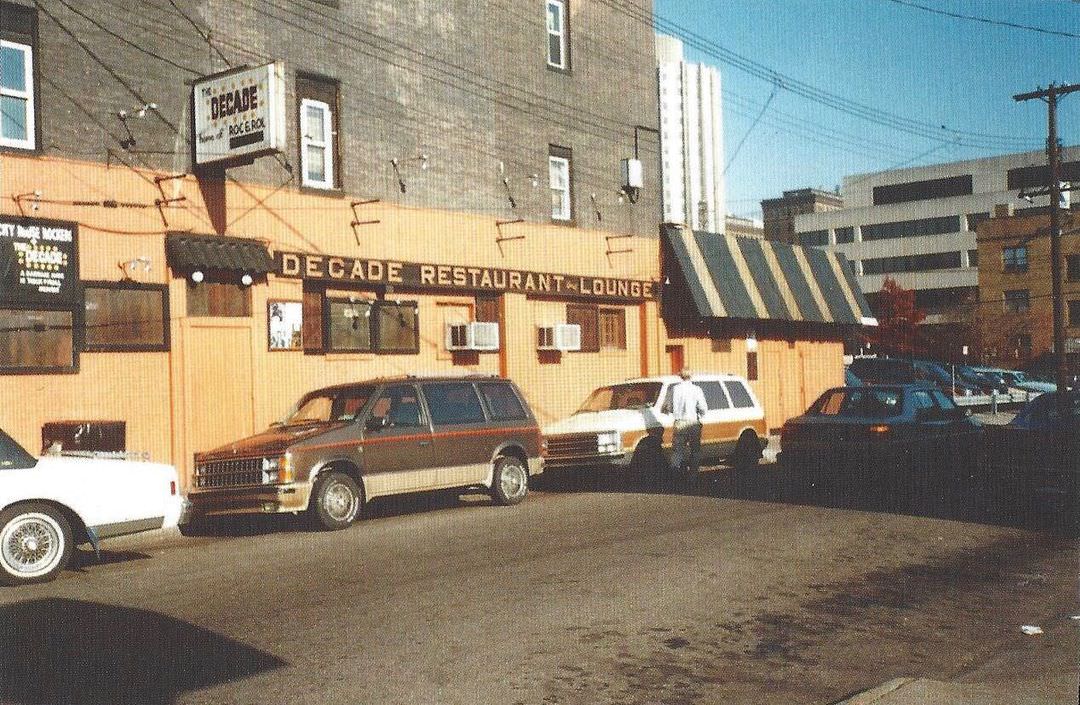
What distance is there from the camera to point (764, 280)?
30062 millimetres

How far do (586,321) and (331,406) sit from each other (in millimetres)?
12018

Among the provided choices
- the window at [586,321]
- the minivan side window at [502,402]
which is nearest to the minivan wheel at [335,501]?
the minivan side window at [502,402]

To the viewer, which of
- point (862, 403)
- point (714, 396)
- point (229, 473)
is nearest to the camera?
point (229, 473)

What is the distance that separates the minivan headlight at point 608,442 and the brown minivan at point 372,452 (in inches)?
57.2

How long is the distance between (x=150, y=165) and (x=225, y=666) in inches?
475

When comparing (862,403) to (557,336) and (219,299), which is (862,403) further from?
(219,299)

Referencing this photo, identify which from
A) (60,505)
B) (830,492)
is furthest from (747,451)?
(60,505)

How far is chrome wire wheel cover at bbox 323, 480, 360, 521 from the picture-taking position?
13008 mm

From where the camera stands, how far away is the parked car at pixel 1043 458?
12.9 m

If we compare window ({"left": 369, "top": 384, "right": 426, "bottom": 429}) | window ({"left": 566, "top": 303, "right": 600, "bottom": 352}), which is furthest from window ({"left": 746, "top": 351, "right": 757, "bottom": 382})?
window ({"left": 369, "top": 384, "right": 426, "bottom": 429})

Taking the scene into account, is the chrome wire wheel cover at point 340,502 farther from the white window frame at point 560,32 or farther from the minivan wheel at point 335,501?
the white window frame at point 560,32

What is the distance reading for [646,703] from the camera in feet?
19.0

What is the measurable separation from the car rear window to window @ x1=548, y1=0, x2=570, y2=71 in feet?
37.8

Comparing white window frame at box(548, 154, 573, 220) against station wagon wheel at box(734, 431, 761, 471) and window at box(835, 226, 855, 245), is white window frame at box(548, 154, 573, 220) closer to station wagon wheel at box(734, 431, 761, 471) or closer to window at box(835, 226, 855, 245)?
station wagon wheel at box(734, 431, 761, 471)
